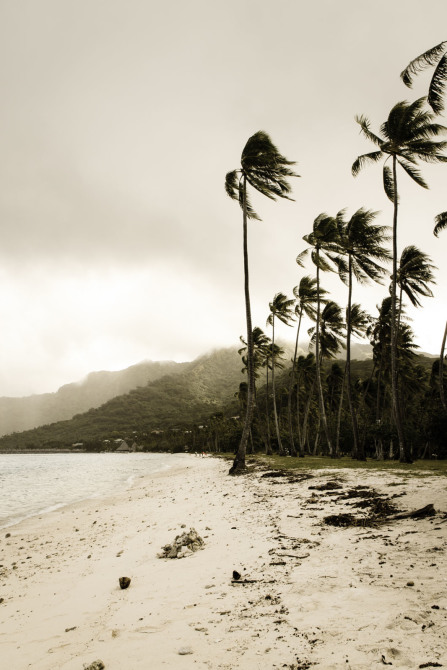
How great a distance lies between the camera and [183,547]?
5984 mm

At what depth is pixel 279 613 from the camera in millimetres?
3400

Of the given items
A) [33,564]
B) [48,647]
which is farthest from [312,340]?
[48,647]

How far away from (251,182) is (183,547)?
61.3 feet

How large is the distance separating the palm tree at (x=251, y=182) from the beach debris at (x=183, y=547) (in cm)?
1218

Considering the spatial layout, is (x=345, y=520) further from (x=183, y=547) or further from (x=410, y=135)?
(x=410, y=135)

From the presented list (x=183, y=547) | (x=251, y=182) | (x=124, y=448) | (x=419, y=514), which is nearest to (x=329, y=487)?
(x=419, y=514)

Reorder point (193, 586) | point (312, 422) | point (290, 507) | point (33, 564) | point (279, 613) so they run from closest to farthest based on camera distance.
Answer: point (279, 613), point (193, 586), point (33, 564), point (290, 507), point (312, 422)

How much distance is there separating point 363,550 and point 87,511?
11.5m

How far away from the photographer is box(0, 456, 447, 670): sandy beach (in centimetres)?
279

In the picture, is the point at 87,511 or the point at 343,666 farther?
the point at 87,511

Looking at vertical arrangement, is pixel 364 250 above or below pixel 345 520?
above

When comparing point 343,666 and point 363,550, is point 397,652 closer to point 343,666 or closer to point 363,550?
point 343,666

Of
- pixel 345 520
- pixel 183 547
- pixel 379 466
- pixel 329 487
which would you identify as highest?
pixel 345 520

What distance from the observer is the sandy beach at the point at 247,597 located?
279 centimetres
